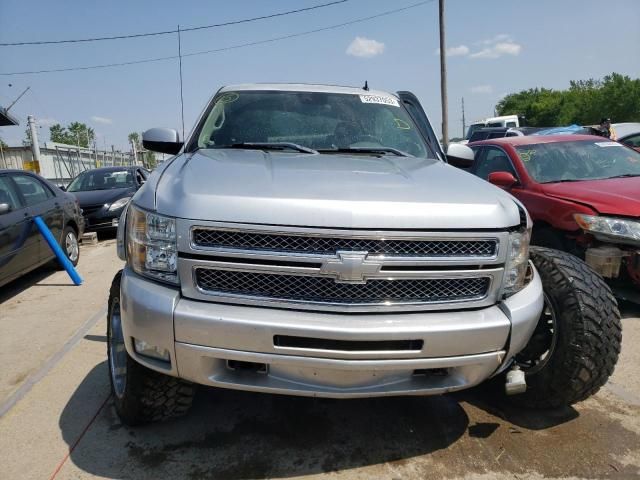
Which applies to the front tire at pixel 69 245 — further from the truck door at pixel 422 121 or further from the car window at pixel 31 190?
the truck door at pixel 422 121

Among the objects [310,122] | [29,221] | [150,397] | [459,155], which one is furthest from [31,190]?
[459,155]

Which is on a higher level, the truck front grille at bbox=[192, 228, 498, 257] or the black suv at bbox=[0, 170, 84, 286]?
the truck front grille at bbox=[192, 228, 498, 257]

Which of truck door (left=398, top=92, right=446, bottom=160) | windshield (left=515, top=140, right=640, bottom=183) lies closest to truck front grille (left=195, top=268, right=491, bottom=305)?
truck door (left=398, top=92, right=446, bottom=160)

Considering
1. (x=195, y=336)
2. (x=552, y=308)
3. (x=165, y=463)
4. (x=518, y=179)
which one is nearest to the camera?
(x=195, y=336)

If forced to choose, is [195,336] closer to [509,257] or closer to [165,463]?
[165,463]

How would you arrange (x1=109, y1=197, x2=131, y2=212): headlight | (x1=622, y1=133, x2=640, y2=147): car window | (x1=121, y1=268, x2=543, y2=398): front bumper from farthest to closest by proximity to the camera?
(x1=622, y1=133, x2=640, y2=147): car window, (x1=109, y1=197, x2=131, y2=212): headlight, (x1=121, y1=268, x2=543, y2=398): front bumper

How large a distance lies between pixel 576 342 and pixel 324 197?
5.16 ft

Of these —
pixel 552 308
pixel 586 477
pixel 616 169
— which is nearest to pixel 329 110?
pixel 552 308

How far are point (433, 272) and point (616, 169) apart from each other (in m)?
4.36

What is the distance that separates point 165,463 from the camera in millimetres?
2338

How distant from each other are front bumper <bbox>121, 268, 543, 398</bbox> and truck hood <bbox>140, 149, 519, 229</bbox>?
0.37m

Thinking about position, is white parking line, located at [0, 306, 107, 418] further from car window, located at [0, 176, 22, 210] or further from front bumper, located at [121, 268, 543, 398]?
car window, located at [0, 176, 22, 210]

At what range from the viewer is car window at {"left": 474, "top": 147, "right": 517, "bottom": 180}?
5724mm

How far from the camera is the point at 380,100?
385 cm
